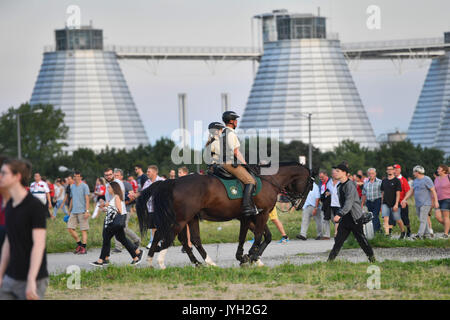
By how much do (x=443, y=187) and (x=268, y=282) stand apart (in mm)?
9819

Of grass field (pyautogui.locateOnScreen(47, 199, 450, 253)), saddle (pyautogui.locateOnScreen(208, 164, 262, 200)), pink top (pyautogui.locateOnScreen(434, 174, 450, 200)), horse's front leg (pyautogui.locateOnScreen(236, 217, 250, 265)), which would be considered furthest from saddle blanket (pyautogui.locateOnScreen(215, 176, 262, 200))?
pink top (pyautogui.locateOnScreen(434, 174, 450, 200))

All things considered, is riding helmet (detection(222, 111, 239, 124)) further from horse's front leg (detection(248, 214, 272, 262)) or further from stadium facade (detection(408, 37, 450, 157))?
stadium facade (detection(408, 37, 450, 157))

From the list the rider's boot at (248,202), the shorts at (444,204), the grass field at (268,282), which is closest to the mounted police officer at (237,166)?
the rider's boot at (248,202)

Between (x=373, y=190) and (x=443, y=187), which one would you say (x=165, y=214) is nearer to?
(x=443, y=187)

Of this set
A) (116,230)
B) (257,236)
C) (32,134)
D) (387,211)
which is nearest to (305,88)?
(32,134)

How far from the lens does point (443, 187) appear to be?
2273 centimetres

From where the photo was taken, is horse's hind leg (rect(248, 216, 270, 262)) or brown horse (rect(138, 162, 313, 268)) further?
horse's hind leg (rect(248, 216, 270, 262))

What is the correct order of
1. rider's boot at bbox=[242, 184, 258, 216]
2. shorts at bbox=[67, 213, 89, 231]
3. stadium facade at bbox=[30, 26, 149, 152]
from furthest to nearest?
stadium facade at bbox=[30, 26, 149, 152] < shorts at bbox=[67, 213, 89, 231] < rider's boot at bbox=[242, 184, 258, 216]

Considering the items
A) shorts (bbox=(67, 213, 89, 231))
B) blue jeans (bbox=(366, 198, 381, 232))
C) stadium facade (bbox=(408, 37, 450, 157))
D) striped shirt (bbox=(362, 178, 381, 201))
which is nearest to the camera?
shorts (bbox=(67, 213, 89, 231))

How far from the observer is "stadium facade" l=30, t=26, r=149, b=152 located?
148m

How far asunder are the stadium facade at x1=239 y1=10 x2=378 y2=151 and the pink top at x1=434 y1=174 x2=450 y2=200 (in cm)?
12452
